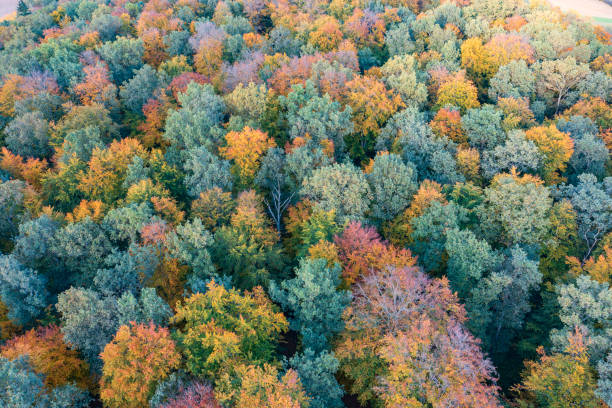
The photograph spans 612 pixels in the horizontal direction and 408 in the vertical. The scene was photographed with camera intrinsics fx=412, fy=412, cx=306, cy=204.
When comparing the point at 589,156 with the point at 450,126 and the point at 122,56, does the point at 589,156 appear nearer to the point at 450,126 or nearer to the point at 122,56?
the point at 450,126

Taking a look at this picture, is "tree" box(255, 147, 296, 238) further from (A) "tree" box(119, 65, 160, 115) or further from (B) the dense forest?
(A) "tree" box(119, 65, 160, 115)

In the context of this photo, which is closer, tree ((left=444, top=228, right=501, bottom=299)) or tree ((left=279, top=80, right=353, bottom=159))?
tree ((left=444, top=228, right=501, bottom=299))

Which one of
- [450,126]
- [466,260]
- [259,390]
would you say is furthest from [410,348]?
[450,126]

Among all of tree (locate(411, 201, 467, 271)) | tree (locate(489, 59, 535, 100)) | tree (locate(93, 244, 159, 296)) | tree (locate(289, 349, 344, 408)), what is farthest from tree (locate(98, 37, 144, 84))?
tree (locate(289, 349, 344, 408))

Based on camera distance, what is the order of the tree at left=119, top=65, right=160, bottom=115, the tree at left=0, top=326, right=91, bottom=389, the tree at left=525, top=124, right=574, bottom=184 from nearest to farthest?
1. the tree at left=0, top=326, right=91, bottom=389
2. the tree at left=525, top=124, right=574, bottom=184
3. the tree at left=119, top=65, right=160, bottom=115

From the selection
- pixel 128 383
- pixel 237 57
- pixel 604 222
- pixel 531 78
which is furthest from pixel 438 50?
pixel 128 383
